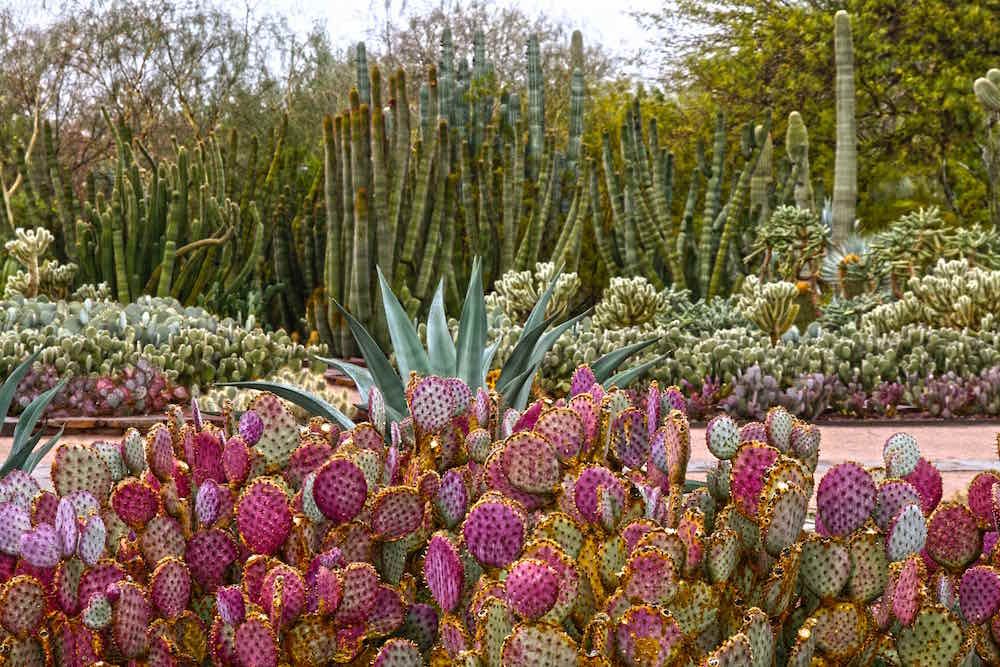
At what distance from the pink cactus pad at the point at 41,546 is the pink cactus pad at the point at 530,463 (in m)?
0.67

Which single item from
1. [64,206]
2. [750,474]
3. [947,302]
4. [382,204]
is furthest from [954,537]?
[64,206]

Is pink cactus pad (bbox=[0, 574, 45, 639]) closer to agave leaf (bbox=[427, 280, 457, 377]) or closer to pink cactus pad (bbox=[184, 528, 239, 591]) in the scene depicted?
pink cactus pad (bbox=[184, 528, 239, 591])

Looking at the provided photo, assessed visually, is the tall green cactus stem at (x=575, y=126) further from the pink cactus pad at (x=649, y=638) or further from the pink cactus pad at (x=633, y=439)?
the pink cactus pad at (x=649, y=638)

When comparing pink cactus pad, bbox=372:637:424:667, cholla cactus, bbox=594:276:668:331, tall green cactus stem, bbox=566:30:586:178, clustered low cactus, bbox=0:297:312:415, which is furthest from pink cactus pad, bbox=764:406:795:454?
tall green cactus stem, bbox=566:30:586:178

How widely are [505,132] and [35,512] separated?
27.7 ft

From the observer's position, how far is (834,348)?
6410mm

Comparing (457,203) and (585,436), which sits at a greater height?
(457,203)

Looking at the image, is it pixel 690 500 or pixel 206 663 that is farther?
pixel 690 500

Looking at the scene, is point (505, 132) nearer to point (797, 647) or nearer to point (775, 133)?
point (797, 647)

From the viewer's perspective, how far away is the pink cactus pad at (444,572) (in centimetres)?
138

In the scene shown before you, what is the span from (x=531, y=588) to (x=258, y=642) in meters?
0.41

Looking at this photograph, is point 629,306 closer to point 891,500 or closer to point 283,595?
point 891,500

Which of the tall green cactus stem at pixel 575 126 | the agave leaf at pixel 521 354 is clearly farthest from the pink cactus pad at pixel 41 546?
the tall green cactus stem at pixel 575 126

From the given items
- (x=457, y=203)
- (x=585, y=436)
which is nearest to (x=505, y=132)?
(x=457, y=203)
